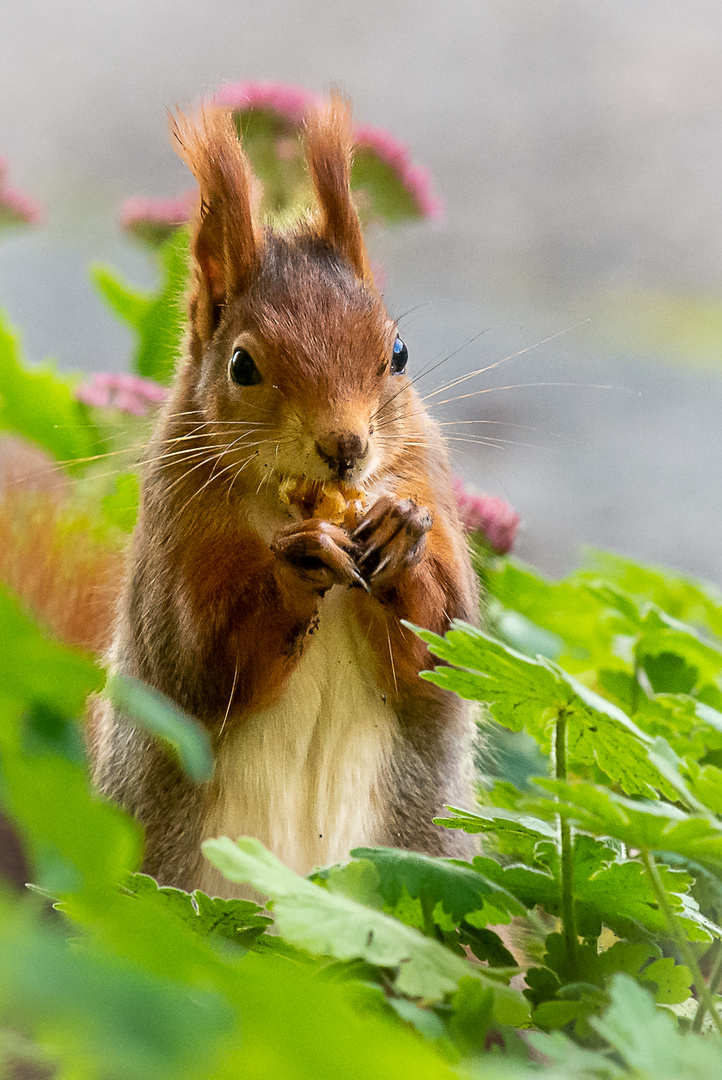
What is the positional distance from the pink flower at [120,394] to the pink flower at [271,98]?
1.18 ft

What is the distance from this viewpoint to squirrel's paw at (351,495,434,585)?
64 centimetres

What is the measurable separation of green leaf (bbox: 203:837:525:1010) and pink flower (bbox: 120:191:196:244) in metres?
1.17

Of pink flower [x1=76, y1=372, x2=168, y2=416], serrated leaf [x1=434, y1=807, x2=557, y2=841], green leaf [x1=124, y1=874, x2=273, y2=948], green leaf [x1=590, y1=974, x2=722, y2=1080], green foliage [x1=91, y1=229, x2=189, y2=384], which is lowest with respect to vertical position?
green leaf [x1=124, y1=874, x2=273, y2=948]

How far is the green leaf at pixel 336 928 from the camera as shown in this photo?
0.29 metres

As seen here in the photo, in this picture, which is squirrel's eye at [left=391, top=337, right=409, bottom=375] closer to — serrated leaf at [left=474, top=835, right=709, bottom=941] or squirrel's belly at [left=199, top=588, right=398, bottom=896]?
squirrel's belly at [left=199, top=588, right=398, bottom=896]

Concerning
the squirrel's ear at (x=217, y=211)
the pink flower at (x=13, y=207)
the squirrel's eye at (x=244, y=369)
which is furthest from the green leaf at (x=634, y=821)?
the pink flower at (x=13, y=207)

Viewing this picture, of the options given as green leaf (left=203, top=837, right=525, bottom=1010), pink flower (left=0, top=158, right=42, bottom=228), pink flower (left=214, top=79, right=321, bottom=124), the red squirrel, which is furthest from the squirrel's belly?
pink flower (left=0, top=158, right=42, bottom=228)

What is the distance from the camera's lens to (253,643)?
2.22ft

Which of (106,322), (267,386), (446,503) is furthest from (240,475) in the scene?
(106,322)

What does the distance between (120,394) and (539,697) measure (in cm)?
85

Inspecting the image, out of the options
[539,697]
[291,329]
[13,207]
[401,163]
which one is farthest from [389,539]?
[13,207]

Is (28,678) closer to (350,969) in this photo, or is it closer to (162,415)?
Result: (350,969)

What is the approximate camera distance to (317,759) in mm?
730

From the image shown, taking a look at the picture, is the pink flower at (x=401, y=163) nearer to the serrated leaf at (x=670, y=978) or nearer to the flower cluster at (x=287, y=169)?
the flower cluster at (x=287, y=169)
